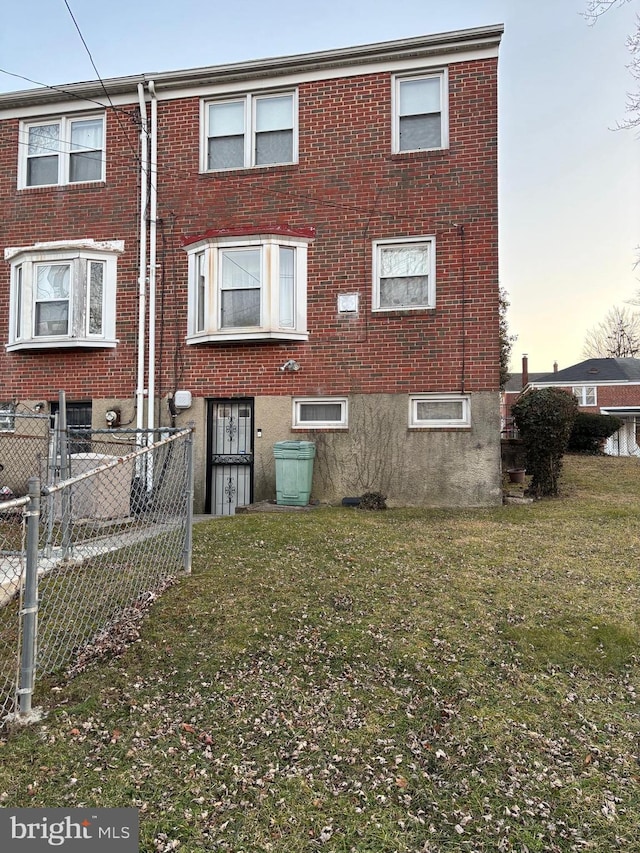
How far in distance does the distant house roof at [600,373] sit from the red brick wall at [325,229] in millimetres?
27950

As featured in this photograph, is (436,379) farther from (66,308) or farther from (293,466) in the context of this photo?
(66,308)

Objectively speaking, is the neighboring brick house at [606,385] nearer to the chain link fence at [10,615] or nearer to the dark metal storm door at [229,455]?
the dark metal storm door at [229,455]

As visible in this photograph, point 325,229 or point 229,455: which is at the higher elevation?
point 325,229

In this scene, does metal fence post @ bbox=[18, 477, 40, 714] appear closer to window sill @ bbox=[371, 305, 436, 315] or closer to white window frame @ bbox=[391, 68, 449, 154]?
window sill @ bbox=[371, 305, 436, 315]

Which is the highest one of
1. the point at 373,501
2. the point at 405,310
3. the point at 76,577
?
the point at 405,310

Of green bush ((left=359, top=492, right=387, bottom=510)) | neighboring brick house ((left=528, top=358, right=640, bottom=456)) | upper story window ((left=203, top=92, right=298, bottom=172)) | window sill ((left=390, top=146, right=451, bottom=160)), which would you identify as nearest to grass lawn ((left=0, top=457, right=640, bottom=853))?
green bush ((left=359, top=492, right=387, bottom=510))

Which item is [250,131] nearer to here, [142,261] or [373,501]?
[142,261]

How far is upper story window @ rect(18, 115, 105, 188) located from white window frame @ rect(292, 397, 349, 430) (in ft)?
18.7

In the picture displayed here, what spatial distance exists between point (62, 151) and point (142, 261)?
2891 mm

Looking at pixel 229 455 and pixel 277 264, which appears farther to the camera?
pixel 229 455

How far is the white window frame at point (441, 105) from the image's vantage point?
31.1 feet

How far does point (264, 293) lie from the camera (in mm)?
9602

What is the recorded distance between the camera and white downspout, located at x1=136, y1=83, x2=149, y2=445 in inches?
396

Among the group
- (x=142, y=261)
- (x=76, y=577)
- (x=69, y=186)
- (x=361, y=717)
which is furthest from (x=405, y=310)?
(x=361, y=717)
